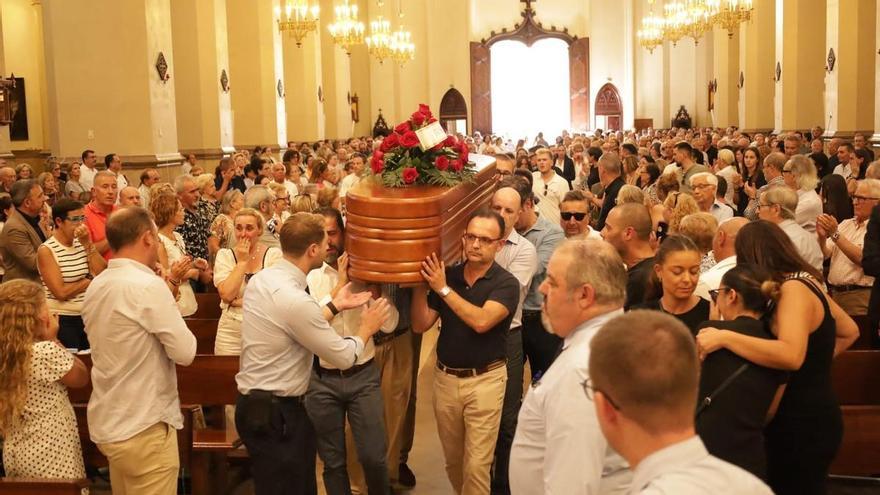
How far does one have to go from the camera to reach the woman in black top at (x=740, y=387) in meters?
4.08

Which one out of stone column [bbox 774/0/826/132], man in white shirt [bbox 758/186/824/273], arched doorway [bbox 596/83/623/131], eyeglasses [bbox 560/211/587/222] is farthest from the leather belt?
arched doorway [bbox 596/83/623/131]

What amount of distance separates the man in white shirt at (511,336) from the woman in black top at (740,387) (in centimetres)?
210

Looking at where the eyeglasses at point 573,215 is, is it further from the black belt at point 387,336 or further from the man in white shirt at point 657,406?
the man in white shirt at point 657,406

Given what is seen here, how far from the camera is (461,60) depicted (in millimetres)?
40438

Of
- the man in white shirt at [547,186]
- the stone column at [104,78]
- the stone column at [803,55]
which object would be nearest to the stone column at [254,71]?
the stone column at [104,78]

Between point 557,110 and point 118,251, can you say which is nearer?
point 118,251

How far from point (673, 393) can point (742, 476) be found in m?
0.23

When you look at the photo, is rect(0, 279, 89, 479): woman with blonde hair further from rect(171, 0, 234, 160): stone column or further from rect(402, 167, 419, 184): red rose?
rect(171, 0, 234, 160): stone column

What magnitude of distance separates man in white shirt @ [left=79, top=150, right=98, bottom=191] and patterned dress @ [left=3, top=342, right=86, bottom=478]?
10.2 m

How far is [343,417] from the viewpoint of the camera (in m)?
5.58

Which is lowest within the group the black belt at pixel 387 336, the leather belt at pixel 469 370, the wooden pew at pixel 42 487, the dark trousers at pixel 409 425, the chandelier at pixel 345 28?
the dark trousers at pixel 409 425

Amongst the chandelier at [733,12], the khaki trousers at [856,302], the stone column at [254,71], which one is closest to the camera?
the khaki trousers at [856,302]

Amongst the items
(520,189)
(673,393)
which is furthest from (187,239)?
(673,393)

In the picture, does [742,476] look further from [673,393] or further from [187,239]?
[187,239]
